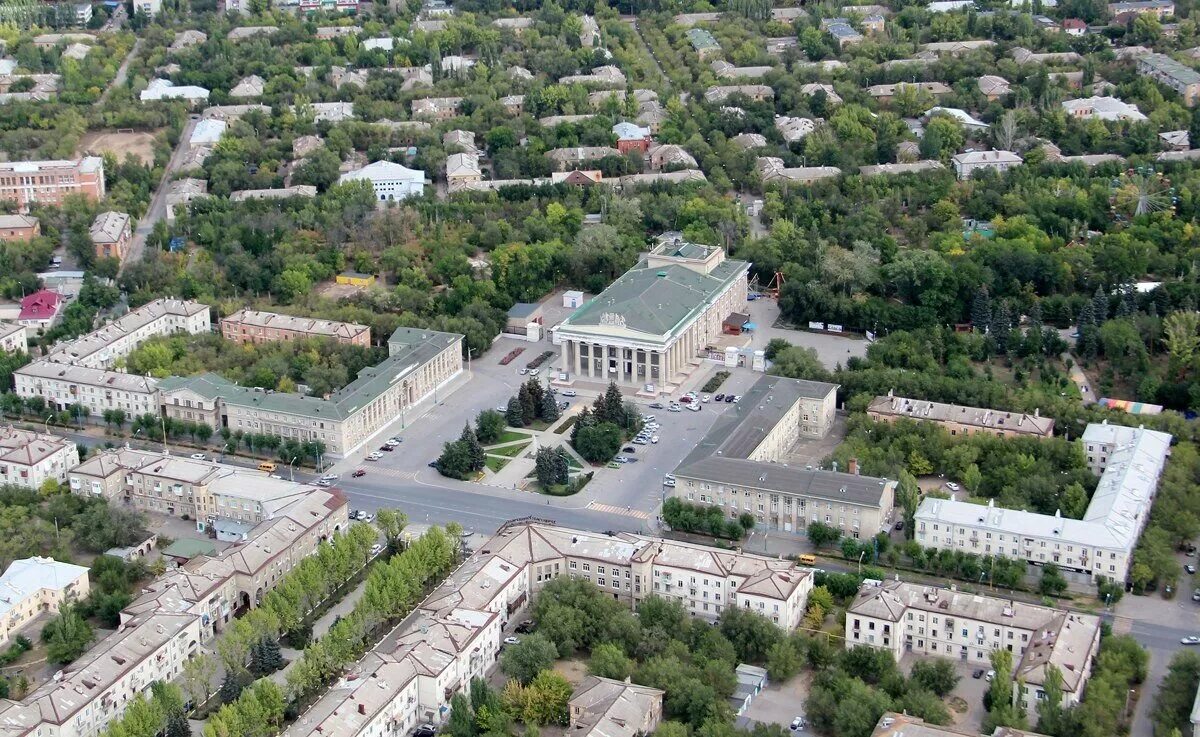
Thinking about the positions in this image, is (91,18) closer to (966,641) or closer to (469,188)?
(469,188)

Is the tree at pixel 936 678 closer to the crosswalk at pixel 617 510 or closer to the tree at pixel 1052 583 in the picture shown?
the tree at pixel 1052 583

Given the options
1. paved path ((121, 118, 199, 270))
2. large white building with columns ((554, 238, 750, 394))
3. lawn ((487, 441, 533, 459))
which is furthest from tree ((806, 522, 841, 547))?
paved path ((121, 118, 199, 270))

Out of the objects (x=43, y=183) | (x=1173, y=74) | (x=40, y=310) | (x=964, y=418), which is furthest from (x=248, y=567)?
(x=1173, y=74)

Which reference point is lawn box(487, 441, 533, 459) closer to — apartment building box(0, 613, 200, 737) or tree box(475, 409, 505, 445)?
tree box(475, 409, 505, 445)

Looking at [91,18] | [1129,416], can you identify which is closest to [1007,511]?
[1129,416]

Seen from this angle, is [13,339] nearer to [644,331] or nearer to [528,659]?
[644,331]

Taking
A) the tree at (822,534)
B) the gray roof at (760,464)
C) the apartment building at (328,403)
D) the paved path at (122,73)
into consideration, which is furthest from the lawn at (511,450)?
the paved path at (122,73)
